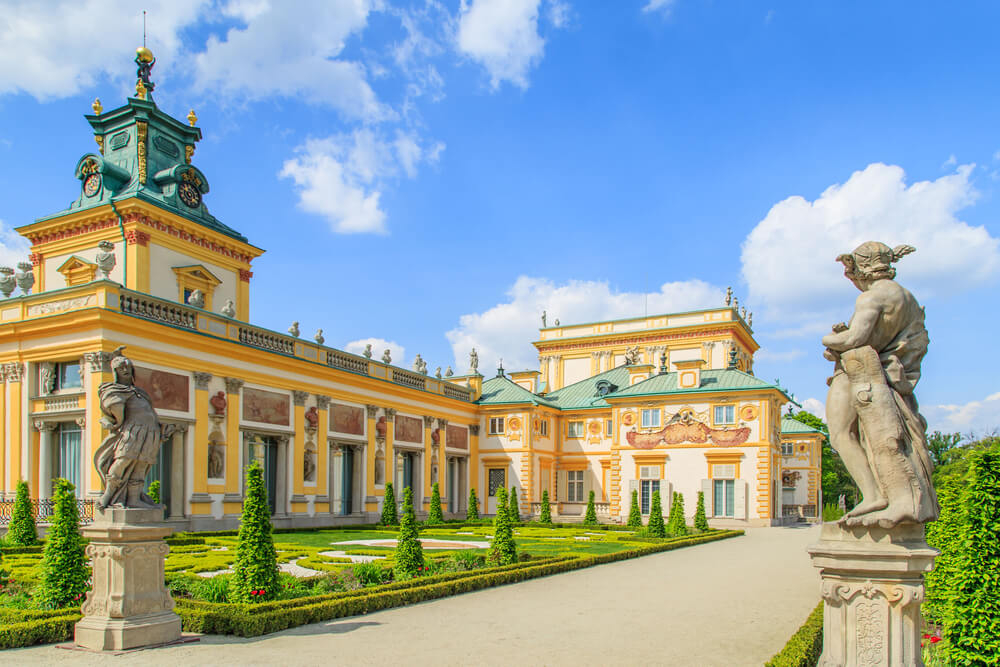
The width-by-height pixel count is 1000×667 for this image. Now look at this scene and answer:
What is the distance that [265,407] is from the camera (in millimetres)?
31656

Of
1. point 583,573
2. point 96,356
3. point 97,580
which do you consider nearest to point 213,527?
point 96,356

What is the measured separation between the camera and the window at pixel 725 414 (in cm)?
4341

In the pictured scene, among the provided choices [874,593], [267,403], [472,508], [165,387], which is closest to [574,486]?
[472,508]

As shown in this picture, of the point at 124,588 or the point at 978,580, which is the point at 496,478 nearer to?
the point at 124,588

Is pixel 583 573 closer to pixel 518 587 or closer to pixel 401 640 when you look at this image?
pixel 518 587

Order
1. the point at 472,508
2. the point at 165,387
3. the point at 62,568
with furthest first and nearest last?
the point at 472,508, the point at 165,387, the point at 62,568

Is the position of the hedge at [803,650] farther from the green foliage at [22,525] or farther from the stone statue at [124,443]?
the green foliage at [22,525]

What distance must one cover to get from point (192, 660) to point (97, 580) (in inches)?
71.8

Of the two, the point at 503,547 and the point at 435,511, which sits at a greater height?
the point at 503,547

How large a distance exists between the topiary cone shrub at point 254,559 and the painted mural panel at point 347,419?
927 inches

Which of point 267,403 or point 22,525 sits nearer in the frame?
point 22,525

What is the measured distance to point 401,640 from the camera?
10406 millimetres

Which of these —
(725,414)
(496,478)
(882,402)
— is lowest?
(496,478)

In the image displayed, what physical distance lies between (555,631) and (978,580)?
18.3ft
